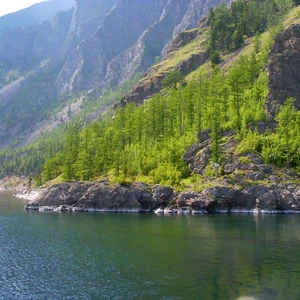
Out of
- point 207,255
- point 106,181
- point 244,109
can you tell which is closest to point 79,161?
point 106,181

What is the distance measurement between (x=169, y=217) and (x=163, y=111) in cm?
5938

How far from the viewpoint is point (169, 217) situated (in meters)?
95.0

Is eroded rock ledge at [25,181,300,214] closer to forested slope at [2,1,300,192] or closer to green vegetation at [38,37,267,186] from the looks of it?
forested slope at [2,1,300,192]

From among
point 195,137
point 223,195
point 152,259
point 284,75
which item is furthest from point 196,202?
point 284,75

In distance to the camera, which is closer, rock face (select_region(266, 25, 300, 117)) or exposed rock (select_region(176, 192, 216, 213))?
exposed rock (select_region(176, 192, 216, 213))

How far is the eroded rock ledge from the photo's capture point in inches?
3967

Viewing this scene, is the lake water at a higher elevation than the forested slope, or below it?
below

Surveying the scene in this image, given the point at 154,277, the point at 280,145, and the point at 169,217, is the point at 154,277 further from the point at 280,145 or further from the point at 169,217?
the point at 280,145

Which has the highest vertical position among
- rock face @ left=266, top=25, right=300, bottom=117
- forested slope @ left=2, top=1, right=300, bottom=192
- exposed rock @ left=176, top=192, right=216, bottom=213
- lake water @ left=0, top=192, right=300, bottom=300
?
rock face @ left=266, top=25, right=300, bottom=117

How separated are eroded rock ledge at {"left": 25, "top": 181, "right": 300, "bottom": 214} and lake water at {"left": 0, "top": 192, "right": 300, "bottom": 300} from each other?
1282 cm

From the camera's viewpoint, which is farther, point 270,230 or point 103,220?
point 103,220

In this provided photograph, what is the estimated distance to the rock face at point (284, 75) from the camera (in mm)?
127188

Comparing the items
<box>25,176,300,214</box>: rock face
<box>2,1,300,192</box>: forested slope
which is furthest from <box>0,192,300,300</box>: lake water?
<box>2,1,300,192</box>: forested slope

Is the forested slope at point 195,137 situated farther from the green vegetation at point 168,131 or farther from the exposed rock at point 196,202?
the exposed rock at point 196,202
